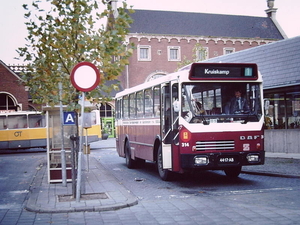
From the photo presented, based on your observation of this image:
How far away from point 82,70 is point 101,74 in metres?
0.82

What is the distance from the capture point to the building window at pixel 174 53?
56438 millimetres

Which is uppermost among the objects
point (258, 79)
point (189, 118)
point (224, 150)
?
point (258, 79)

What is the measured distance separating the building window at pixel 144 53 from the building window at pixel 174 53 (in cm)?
257

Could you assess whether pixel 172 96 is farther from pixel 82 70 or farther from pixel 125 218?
pixel 125 218

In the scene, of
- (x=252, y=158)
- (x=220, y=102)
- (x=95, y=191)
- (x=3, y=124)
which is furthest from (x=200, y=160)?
(x=3, y=124)

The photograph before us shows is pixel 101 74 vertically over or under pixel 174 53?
under

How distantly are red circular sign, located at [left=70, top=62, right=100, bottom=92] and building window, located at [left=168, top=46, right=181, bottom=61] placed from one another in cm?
4710

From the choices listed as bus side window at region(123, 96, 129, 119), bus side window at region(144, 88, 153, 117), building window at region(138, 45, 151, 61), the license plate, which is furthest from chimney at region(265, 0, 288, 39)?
the license plate

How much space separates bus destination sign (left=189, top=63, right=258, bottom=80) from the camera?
473 inches

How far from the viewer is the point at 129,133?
17922 millimetres

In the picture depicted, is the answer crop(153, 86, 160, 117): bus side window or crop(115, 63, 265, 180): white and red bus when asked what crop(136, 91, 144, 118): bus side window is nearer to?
crop(153, 86, 160, 117): bus side window

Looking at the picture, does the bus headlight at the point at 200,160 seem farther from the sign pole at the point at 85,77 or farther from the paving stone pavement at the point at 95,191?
the sign pole at the point at 85,77

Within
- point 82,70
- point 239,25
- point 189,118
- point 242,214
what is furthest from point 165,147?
point 239,25

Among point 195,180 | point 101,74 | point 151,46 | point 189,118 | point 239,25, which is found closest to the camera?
point 101,74
